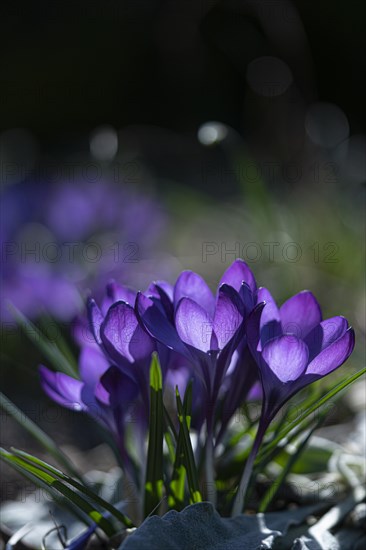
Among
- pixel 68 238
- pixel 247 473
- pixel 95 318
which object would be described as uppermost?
pixel 68 238

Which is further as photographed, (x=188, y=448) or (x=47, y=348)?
(x=47, y=348)

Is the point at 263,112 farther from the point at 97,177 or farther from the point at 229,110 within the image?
the point at 229,110

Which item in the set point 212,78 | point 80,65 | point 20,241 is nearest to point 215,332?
point 20,241

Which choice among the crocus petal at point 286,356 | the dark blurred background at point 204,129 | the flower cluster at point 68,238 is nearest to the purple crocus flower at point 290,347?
the crocus petal at point 286,356

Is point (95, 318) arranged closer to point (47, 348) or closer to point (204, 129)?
point (47, 348)

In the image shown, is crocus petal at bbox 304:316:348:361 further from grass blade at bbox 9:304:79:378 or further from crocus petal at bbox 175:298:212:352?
grass blade at bbox 9:304:79:378

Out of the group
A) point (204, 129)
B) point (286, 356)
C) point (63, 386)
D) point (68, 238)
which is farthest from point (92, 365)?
point (68, 238)

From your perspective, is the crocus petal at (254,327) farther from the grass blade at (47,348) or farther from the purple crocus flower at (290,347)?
the grass blade at (47,348)
